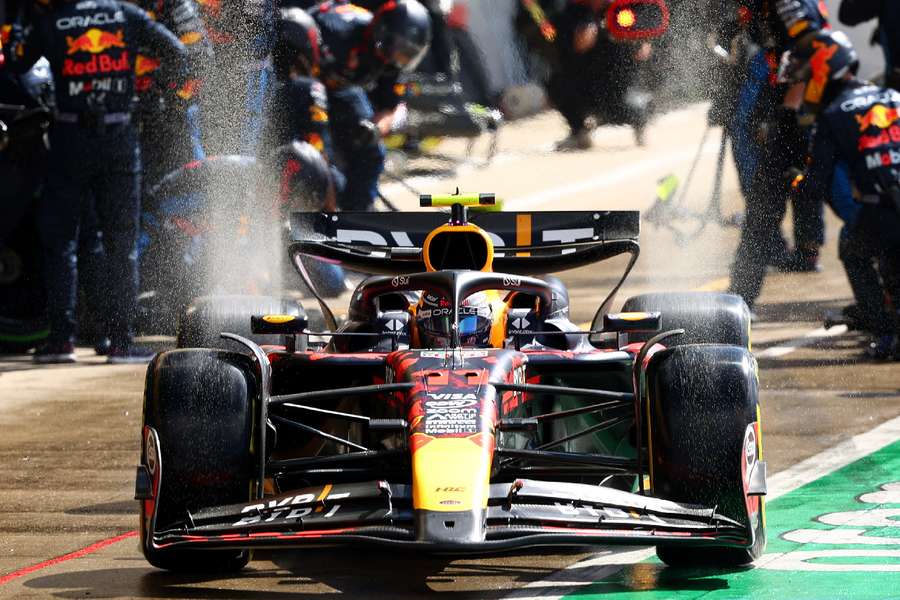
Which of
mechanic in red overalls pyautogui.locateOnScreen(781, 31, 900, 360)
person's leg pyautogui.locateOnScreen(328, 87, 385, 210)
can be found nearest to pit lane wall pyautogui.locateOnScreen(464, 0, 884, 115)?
person's leg pyautogui.locateOnScreen(328, 87, 385, 210)

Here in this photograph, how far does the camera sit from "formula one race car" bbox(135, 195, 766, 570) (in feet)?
22.4

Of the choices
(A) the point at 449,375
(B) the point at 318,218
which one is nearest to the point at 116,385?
(B) the point at 318,218

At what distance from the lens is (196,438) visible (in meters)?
7.26

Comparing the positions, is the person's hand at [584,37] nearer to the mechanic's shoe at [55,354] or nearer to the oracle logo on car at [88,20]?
the oracle logo on car at [88,20]

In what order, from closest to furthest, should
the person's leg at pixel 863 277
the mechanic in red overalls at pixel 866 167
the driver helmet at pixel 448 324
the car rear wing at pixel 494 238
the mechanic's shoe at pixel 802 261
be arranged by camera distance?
the driver helmet at pixel 448 324
the car rear wing at pixel 494 238
the mechanic in red overalls at pixel 866 167
the person's leg at pixel 863 277
the mechanic's shoe at pixel 802 261

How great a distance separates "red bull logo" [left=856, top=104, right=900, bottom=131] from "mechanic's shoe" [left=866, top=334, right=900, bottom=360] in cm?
139

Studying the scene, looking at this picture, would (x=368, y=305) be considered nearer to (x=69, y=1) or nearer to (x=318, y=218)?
(x=318, y=218)

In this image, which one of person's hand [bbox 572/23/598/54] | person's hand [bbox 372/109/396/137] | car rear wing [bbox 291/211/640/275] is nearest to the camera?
car rear wing [bbox 291/211/640/275]

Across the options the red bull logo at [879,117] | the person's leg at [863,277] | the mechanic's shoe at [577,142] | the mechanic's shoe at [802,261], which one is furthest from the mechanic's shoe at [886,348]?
the mechanic's shoe at [577,142]

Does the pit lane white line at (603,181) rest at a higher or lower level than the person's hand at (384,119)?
lower

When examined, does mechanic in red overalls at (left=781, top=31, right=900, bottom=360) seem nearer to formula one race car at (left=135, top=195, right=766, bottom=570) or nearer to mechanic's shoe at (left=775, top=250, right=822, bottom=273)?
mechanic's shoe at (left=775, top=250, right=822, bottom=273)

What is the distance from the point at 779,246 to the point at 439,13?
7997 millimetres

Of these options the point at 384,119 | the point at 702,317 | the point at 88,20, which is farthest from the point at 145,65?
the point at 702,317

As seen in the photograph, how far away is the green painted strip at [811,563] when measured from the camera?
7102 millimetres
